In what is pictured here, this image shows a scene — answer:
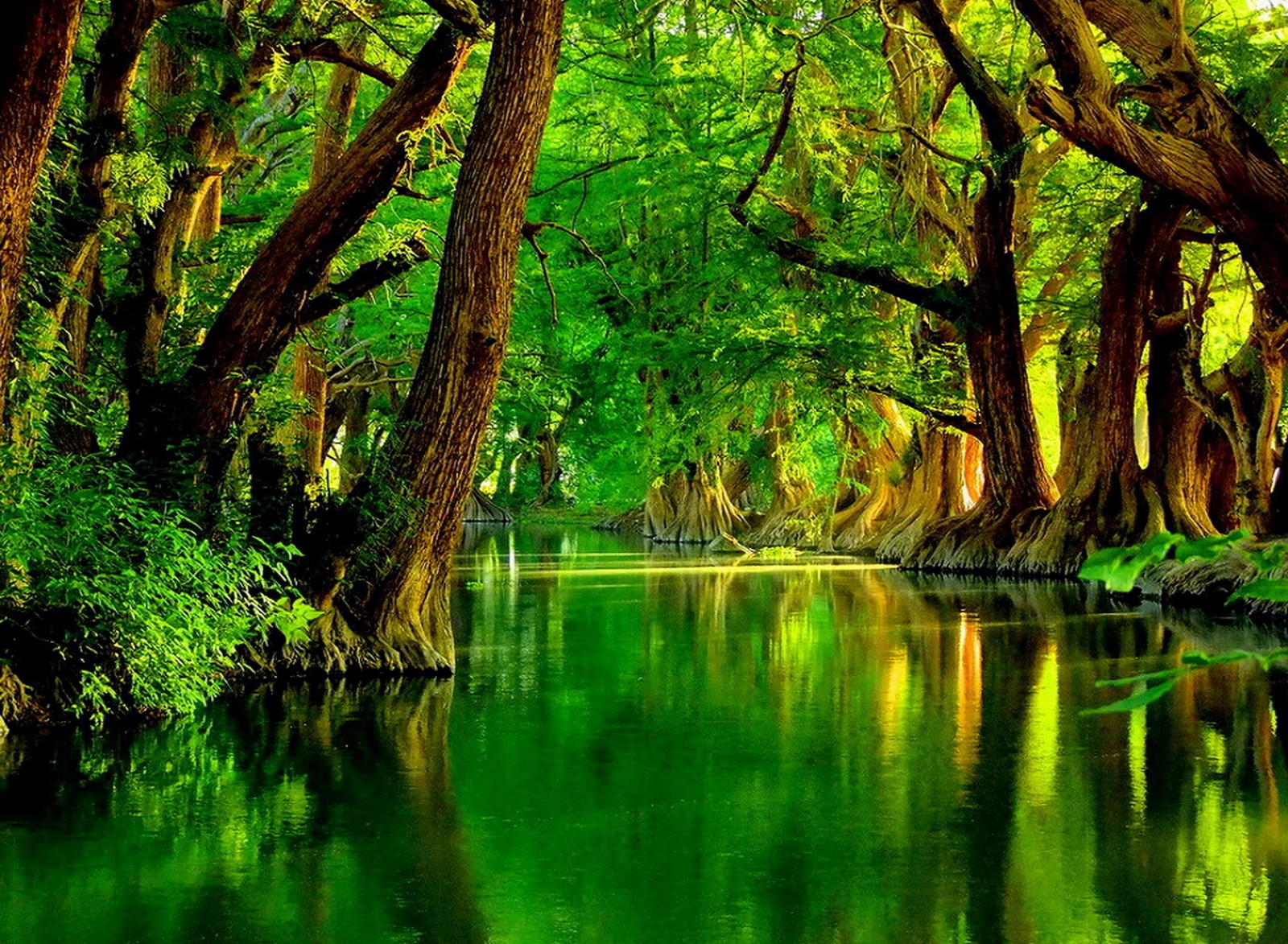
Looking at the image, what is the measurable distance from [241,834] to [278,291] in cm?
488

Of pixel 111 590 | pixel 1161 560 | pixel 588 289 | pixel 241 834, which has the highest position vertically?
pixel 588 289

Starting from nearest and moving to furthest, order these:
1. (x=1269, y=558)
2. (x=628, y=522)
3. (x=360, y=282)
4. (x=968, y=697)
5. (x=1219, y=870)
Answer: (x=1269, y=558), (x=1219, y=870), (x=968, y=697), (x=360, y=282), (x=628, y=522)

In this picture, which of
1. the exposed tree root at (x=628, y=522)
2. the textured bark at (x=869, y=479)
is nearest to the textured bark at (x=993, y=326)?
the textured bark at (x=869, y=479)

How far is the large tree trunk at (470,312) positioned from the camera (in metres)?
9.89

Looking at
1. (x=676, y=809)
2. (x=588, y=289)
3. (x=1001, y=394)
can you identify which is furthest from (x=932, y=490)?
(x=676, y=809)

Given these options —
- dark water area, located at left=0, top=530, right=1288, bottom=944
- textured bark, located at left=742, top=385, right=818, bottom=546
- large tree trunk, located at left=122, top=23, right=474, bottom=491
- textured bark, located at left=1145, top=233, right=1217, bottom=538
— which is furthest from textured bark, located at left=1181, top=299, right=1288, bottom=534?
large tree trunk, located at left=122, top=23, right=474, bottom=491

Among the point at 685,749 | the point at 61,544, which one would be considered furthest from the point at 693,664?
the point at 61,544

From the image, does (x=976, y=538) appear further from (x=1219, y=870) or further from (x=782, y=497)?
(x=1219, y=870)

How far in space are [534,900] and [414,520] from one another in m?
5.31

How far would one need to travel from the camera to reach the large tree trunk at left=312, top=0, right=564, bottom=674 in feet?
32.4

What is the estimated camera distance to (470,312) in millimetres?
9922

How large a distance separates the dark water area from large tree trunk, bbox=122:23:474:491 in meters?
1.61

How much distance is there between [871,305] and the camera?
78.3 feet

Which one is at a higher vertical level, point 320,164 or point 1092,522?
point 320,164
